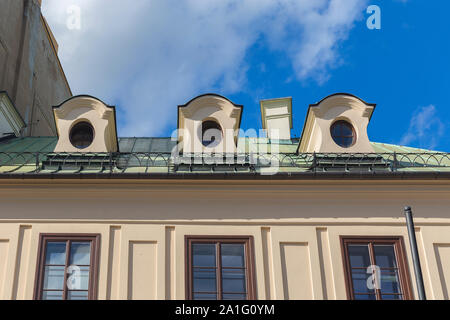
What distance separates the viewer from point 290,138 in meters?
20.2

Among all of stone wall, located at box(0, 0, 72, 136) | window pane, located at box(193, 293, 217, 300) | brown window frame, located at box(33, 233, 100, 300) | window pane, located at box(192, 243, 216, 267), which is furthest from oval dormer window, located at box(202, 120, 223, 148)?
stone wall, located at box(0, 0, 72, 136)

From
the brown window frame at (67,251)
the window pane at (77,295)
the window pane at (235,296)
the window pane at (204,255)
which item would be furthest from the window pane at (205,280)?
the window pane at (77,295)

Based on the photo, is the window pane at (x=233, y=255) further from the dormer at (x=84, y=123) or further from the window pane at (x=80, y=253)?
the dormer at (x=84, y=123)

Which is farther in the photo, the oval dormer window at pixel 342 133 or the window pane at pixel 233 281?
the oval dormer window at pixel 342 133

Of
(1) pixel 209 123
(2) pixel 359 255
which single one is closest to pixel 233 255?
(2) pixel 359 255

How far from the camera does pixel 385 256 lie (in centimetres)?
1457

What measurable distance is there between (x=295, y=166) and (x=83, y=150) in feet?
16.8

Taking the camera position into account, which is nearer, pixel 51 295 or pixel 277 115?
pixel 51 295

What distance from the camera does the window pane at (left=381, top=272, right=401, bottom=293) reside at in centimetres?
1411

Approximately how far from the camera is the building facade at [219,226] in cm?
1407

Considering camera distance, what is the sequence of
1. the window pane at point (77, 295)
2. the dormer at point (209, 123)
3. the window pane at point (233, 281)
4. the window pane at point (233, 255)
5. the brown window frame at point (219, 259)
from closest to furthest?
the window pane at point (77, 295) < the brown window frame at point (219, 259) < the window pane at point (233, 281) < the window pane at point (233, 255) < the dormer at point (209, 123)

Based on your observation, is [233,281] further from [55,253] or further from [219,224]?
[55,253]

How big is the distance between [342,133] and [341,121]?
30 cm

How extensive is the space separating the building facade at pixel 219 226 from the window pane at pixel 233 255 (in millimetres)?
22
